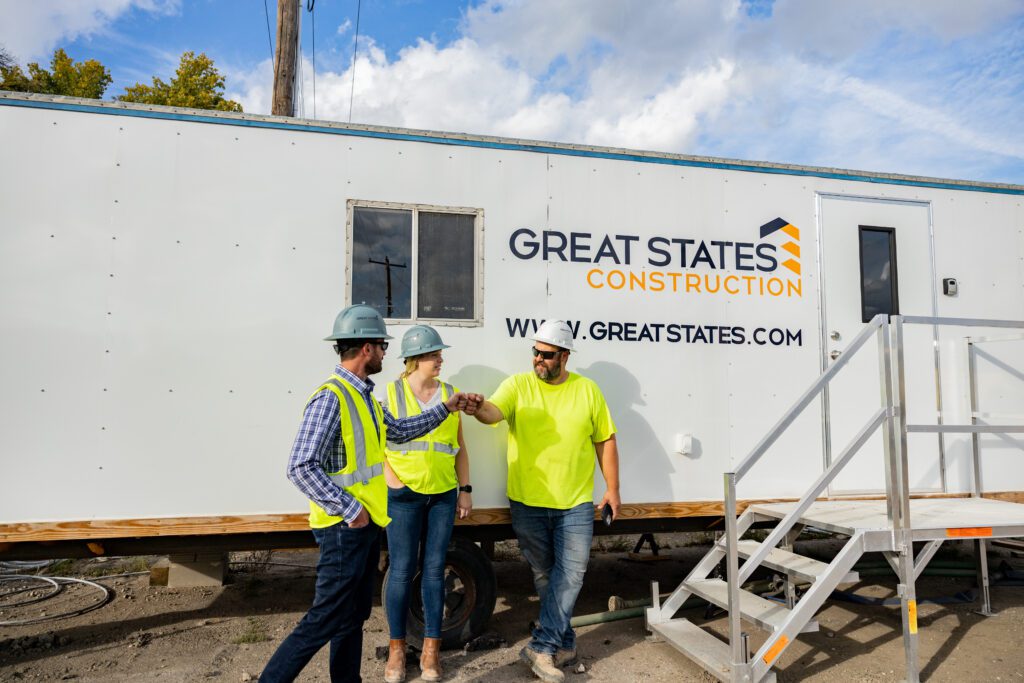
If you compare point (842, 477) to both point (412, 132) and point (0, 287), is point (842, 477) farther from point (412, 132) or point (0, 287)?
point (0, 287)

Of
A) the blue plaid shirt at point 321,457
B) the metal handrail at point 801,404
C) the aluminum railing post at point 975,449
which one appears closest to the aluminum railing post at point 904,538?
the metal handrail at point 801,404

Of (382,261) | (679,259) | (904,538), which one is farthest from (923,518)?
(382,261)

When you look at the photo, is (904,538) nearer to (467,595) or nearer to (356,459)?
(467,595)

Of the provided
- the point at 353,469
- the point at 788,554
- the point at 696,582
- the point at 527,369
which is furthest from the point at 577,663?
the point at 353,469

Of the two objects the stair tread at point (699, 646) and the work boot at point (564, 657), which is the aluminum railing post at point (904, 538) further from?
the work boot at point (564, 657)

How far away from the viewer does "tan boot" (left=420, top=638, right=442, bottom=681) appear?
3922 mm

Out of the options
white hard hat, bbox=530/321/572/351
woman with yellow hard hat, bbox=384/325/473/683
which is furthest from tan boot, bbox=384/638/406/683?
white hard hat, bbox=530/321/572/351

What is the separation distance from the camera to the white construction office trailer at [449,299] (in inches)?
156

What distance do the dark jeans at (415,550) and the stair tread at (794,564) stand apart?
1717 millimetres

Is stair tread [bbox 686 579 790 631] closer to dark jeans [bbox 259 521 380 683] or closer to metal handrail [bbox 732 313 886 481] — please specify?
metal handrail [bbox 732 313 886 481]

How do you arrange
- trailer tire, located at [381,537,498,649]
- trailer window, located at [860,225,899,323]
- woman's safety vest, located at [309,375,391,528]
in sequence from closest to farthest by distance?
Result: woman's safety vest, located at [309,375,391,528] < trailer tire, located at [381,537,498,649] < trailer window, located at [860,225,899,323]

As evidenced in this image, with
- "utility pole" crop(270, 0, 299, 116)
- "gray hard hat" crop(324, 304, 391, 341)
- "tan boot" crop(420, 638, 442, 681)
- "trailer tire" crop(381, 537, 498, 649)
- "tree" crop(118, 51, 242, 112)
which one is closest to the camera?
"gray hard hat" crop(324, 304, 391, 341)

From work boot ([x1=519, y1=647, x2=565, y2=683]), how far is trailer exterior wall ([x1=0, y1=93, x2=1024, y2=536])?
3.10 ft

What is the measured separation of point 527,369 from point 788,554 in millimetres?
1985
